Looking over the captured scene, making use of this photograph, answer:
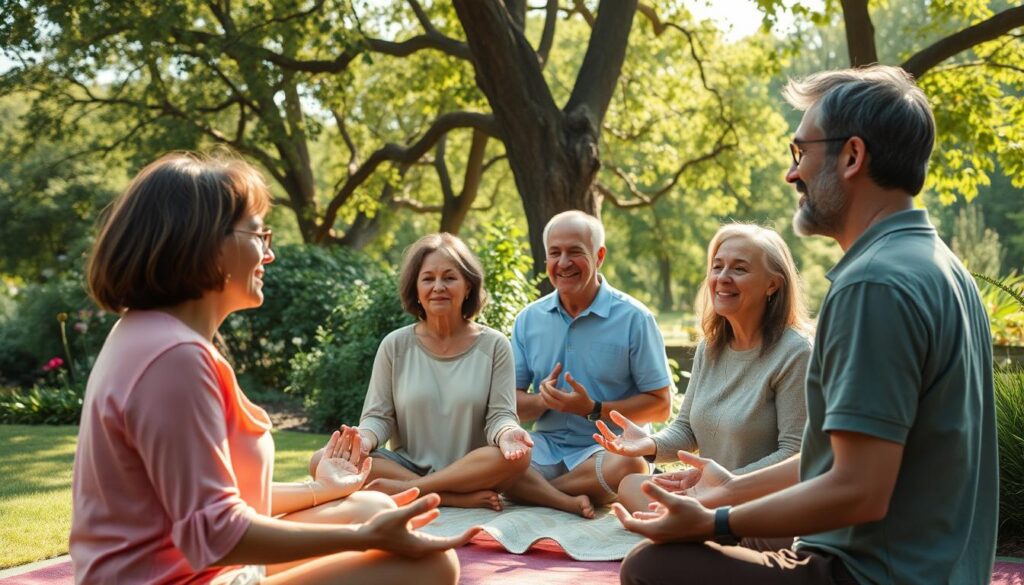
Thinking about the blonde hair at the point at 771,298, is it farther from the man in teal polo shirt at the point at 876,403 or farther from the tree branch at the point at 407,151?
the tree branch at the point at 407,151

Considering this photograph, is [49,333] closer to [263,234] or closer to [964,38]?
[964,38]

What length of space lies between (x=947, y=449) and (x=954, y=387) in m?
0.13

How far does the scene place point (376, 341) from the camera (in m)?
9.12

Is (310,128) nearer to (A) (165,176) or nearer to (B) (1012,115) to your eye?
(B) (1012,115)

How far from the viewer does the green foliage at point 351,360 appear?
29.8 feet

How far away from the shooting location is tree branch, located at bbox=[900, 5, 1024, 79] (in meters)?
9.98

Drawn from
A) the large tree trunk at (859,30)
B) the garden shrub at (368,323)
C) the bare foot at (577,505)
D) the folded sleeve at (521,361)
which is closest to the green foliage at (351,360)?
the garden shrub at (368,323)

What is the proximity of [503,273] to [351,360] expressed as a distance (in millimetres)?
1597

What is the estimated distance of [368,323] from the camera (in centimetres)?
917

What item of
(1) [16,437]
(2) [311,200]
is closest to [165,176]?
(1) [16,437]

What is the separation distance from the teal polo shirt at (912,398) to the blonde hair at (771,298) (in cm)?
208

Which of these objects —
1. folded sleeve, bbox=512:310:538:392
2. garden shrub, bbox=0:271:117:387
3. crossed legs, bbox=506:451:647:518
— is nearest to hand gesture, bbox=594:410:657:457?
crossed legs, bbox=506:451:647:518

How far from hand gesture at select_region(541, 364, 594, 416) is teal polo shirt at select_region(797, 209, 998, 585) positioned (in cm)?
297

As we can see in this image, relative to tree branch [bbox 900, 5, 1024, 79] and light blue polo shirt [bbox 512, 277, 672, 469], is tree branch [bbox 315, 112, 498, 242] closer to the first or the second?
tree branch [bbox 900, 5, 1024, 79]
